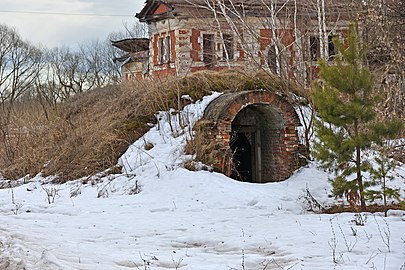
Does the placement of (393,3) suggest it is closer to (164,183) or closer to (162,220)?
(164,183)

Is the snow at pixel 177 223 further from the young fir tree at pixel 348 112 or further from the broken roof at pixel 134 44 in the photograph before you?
the broken roof at pixel 134 44

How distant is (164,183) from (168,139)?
192cm

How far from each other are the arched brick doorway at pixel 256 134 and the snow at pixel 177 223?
2.08ft

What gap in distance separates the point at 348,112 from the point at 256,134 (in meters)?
5.28

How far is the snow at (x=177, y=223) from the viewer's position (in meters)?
7.29

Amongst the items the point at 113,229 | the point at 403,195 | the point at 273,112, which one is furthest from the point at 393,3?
the point at 113,229

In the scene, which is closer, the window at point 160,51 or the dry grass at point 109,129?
the dry grass at point 109,129

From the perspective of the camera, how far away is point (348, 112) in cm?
1043

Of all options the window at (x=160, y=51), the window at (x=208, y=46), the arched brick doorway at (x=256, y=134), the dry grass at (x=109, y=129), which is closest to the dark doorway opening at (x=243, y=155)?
the arched brick doorway at (x=256, y=134)

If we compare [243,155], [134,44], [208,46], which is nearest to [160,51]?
[208,46]

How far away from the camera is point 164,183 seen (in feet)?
43.4

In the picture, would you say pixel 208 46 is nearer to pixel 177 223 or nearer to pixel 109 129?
pixel 109 129

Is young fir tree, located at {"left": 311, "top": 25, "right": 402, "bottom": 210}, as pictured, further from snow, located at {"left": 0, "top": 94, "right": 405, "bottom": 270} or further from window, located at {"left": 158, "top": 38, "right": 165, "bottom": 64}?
window, located at {"left": 158, "top": 38, "right": 165, "bottom": 64}

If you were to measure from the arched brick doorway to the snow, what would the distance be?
64 centimetres
